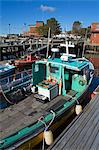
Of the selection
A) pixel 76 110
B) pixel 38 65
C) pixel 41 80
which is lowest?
pixel 76 110

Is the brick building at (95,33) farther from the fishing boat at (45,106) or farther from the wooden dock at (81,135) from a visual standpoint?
the wooden dock at (81,135)

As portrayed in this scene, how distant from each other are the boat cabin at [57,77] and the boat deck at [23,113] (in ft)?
1.50

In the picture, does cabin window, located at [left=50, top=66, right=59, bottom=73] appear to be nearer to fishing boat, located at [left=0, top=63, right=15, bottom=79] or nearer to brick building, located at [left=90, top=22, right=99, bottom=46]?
fishing boat, located at [left=0, top=63, right=15, bottom=79]

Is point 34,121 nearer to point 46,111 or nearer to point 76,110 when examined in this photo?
point 46,111

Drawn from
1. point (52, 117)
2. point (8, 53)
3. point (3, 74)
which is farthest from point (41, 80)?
point (8, 53)

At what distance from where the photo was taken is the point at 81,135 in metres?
6.29

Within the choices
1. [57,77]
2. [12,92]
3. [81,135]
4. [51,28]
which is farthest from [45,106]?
[51,28]

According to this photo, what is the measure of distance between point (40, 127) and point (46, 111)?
4.65ft

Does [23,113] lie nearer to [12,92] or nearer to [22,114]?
[22,114]

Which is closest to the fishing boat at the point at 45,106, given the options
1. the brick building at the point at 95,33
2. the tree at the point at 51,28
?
the brick building at the point at 95,33

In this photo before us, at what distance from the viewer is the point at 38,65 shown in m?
10.8

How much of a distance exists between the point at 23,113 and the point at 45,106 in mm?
1152

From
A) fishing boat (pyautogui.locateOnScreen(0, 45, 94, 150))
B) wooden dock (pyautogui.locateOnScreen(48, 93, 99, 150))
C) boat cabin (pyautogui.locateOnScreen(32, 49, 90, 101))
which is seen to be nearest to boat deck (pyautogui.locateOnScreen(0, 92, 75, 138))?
fishing boat (pyautogui.locateOnScreen(0, 45, 94, 150))

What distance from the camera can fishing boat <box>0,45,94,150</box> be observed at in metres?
6.85
